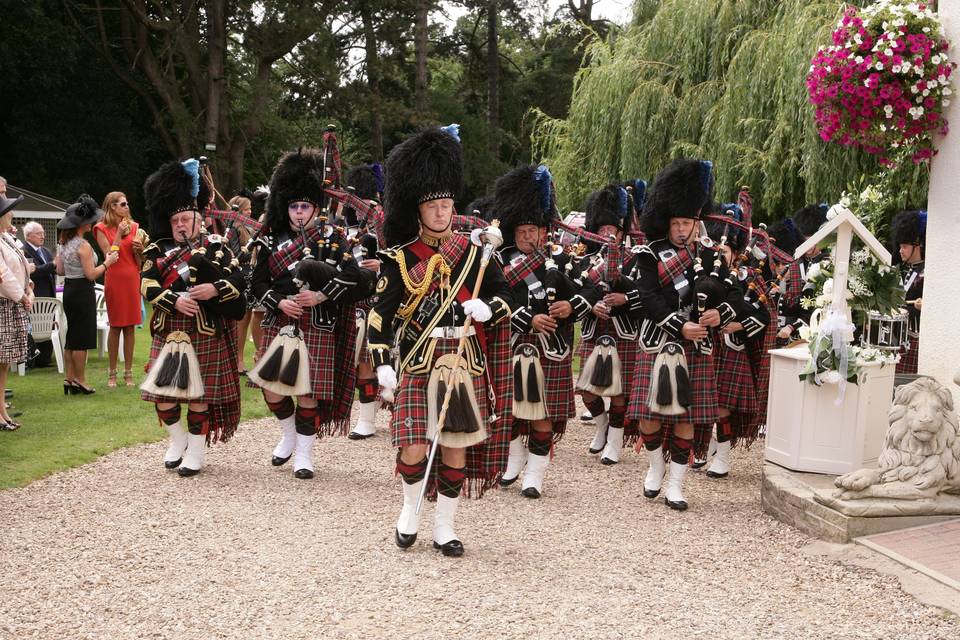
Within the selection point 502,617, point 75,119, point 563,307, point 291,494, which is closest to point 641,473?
point 563,307

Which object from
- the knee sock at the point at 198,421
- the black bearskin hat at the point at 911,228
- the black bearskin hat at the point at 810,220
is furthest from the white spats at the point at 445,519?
the black bearskin hat at the point at 810,220

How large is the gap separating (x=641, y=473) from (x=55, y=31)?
52.2ft

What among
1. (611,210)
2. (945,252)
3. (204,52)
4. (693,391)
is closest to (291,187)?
(611,210)

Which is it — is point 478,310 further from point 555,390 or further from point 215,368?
point 215,368

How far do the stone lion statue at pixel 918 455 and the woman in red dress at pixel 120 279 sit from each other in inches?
249

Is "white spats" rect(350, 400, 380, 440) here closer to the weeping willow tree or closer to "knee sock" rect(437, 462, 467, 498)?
"knee sock" rect(437, 462, 467, 498)

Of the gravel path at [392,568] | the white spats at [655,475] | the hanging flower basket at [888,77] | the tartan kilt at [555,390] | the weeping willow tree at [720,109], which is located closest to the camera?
the gravel path at [392,568]

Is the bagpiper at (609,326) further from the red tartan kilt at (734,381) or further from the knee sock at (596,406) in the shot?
the red tartan kilt at (734,381)

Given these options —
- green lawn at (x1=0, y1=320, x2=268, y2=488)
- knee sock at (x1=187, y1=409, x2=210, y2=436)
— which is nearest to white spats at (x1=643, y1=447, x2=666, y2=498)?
knee sock at (x1=187, y1=409, x2=210, y2=436)

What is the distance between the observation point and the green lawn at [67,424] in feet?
20.1

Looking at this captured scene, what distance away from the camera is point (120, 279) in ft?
28.2

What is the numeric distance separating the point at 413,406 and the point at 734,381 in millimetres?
2487

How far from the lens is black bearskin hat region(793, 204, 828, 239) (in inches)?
325

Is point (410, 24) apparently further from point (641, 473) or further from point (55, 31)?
point (641, 473)
